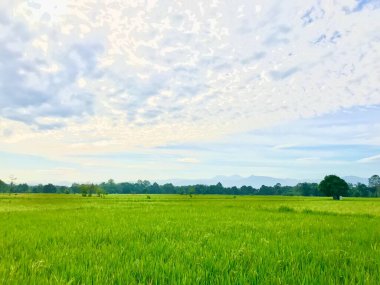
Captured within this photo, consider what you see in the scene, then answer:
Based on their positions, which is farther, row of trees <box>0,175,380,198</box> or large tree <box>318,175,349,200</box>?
row of trees <box>0,175,380,198</box>

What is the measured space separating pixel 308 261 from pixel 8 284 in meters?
4.99

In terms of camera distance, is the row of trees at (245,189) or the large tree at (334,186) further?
the row of trees at (245,189)

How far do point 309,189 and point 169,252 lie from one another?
159193 millimetres

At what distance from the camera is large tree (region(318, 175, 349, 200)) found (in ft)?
338

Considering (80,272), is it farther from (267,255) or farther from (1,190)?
(1,190)

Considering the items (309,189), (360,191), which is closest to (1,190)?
(309,189)

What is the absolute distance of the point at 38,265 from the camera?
4.97 metres

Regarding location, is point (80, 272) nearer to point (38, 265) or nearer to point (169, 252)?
point (38, 265)

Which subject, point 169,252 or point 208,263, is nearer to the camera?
point 208,263

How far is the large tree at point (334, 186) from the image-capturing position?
338 ft

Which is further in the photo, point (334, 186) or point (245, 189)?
point (245, 189)

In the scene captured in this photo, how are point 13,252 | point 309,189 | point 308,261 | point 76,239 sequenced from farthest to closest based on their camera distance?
point 309,189 → point 76,239 → point 13,252 → point 308,261

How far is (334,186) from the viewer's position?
104 m

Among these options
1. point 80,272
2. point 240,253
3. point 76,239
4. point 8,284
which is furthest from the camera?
point 76,239
